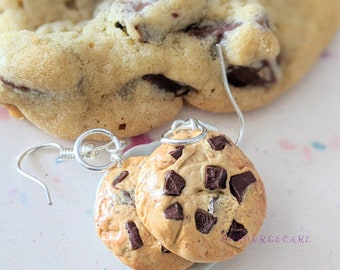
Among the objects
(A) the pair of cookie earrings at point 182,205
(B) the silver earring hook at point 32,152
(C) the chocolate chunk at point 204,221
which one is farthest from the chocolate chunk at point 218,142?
(B) the silver earring hook at point 32,152

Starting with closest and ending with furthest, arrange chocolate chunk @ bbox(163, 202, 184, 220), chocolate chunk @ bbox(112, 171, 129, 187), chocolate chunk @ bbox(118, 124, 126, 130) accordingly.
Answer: chocolate chunk @ bbox(163, 202, 184, 220) < chocolate chunk @ bbox(112, 171, 129, 187) < chocolate chunk @ bbox(118, 124, 126, 130)

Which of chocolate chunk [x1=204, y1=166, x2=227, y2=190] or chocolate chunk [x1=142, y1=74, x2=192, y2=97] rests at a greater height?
chocolate chunk [x1=142, y1=74, x2=192, y2=97]

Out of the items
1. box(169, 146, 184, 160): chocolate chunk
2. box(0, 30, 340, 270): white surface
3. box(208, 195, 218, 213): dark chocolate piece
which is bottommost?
box(0, 30, 340, 270): white surface

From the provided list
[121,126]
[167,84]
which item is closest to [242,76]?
[167,84]

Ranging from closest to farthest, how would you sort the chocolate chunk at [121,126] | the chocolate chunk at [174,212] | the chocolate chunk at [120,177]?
the chocolate chunk at [174,212]
the chocolate chunk at [120,177]
the chocolate chunk at [121,126]

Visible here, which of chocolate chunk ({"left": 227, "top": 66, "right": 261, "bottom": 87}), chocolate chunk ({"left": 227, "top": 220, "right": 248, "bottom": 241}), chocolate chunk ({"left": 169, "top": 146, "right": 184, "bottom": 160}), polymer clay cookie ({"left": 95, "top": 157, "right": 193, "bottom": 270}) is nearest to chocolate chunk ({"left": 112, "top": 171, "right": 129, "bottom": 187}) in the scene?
polymer clay cookie ({"left": 95, "top": 157, "right": 193, "bottom": 270})

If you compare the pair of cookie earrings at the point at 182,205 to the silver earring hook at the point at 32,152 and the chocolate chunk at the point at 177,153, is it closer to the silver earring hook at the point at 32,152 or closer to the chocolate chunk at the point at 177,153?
the chocolate chunk at the point at 177,153

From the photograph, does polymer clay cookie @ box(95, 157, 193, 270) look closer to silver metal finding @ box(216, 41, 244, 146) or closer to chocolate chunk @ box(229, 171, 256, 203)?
chocolate chunk @ box(229, 171, 256, 203)

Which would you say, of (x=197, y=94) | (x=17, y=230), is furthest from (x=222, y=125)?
(x=17, y=230)
